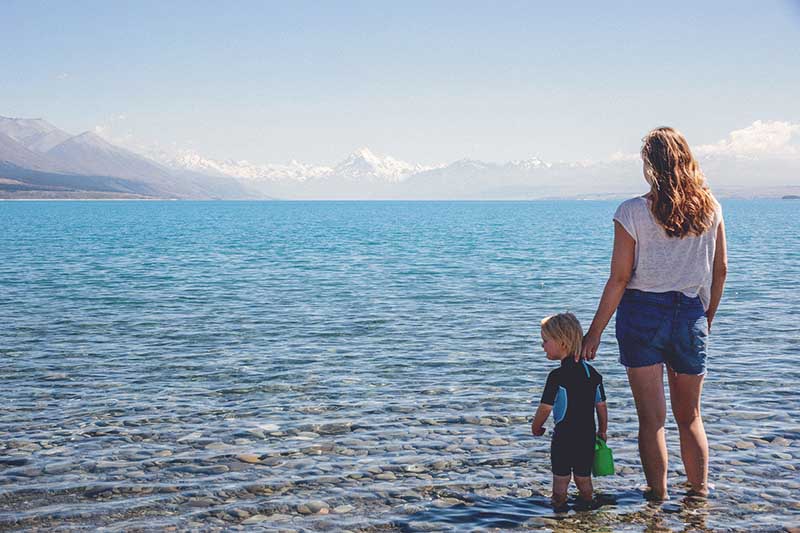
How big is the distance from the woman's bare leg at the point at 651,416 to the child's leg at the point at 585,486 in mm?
545

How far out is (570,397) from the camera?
6.81m

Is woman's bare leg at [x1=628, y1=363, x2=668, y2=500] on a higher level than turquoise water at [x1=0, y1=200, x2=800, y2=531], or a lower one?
higher

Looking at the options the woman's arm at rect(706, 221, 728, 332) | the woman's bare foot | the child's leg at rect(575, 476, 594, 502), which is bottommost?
the woman's bare foot

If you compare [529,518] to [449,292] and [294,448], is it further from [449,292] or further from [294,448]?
[449,292]

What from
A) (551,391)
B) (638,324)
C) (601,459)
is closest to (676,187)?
(638,324)

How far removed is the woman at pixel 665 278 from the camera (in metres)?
6.15

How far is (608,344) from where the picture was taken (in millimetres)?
16141

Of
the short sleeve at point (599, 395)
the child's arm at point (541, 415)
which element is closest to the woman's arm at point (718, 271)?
the short sleeve at point (599, 395)

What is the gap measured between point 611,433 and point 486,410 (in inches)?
75.5

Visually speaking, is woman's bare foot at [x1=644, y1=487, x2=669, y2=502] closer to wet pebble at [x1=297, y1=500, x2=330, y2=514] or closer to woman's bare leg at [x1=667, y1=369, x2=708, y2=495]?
woman's bare leg at [x1=667, y1=369, x2=708, y2=495]

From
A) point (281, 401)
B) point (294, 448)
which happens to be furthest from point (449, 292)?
point (294, 448)

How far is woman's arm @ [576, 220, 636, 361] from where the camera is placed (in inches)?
250

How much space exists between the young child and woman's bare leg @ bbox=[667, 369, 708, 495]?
0.66 meters

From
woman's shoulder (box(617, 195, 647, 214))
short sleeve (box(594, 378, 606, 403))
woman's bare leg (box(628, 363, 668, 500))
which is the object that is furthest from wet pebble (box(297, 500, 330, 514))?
woman's shoulder (box(617, 195, 647, 214))
